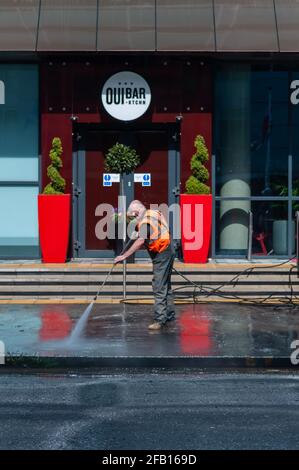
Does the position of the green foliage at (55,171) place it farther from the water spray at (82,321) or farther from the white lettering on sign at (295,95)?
the white lettering on sign at (295,95)

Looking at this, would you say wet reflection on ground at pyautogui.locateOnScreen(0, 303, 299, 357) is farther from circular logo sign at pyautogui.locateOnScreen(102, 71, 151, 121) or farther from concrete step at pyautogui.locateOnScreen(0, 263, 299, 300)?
circular logo sign at pyautogui.locateOnScreen(102, 71, 151, 121)

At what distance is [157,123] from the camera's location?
1566 cm

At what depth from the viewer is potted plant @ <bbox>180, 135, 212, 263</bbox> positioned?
1492 centimetres

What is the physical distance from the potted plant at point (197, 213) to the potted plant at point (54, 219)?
223cm

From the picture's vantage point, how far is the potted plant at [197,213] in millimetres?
14922

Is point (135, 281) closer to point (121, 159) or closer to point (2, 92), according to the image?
point (121, 159)

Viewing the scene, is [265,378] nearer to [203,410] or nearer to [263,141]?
[203,410]

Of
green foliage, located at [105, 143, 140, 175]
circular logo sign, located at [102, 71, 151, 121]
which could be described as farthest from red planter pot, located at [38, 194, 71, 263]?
circular logo sign, located at [102, 71, 151, 121]

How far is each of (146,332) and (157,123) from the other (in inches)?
246

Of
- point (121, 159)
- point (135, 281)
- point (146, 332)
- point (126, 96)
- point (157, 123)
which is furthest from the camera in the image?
point (157, 123)

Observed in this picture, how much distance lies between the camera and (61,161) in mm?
15391

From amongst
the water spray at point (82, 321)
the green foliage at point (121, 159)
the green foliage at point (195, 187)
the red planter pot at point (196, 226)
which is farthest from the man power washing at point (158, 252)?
the green foliage at point (195, 187)

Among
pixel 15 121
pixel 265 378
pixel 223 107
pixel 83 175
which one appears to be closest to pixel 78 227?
pixel 83 175

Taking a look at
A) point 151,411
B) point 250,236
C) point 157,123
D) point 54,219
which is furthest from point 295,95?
point 151,411
